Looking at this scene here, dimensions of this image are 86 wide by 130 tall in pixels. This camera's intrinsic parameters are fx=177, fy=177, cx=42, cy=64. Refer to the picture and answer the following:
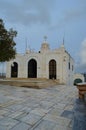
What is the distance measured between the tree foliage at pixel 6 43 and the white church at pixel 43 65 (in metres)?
12.2

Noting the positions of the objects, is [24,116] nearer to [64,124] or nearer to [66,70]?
[64,124]

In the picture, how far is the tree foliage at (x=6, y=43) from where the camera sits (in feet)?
47.3

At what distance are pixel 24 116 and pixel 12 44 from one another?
11367 mm

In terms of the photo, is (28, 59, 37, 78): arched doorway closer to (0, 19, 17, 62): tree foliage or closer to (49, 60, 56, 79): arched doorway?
(49, 60, 56, 79): arched doorway

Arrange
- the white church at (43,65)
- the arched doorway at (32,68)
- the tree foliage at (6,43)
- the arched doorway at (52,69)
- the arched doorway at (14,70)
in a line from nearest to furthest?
the tree foliage at (6,43), the white church at (43,65), the arched doorway at (52,69), the arched doorway at (32,68), the arched doorway at (14,70)

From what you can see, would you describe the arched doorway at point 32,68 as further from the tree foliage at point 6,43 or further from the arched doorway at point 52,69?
the tree foliage at point 6,43

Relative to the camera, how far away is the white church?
86.4ft

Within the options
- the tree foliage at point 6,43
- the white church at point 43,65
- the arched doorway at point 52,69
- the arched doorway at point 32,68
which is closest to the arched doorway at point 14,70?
the white church at point 43,65

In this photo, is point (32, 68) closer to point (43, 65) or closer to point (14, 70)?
point (43, 65)

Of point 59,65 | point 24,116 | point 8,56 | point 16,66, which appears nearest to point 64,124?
point 24,116

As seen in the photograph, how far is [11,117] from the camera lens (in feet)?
13.9

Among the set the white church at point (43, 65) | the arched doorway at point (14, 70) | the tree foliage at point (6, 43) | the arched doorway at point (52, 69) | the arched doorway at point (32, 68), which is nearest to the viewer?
the tree foliage at point (6, 43)

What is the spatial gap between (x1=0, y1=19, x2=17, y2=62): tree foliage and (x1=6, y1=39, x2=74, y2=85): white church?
1220 centimetres

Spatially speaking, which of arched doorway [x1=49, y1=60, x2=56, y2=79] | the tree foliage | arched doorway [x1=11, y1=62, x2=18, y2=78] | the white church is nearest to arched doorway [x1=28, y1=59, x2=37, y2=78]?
the white church
